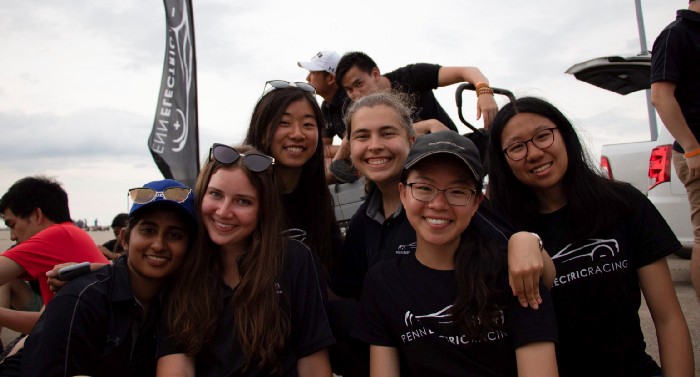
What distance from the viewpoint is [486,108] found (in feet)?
10.0

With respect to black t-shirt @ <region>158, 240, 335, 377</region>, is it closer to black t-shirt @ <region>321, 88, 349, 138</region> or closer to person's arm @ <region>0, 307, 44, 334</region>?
person's arm @ <region>0, 307, 44, 334</region>

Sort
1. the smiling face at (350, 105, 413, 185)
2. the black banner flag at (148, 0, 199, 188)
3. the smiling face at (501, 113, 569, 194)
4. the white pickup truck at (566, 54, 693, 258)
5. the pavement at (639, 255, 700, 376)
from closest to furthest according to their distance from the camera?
the smiling face at (501, 113, 569, 194) → the smiling face at (350, 105, 413, 185) → the pavement at (639, 255, 700, 376) → the white pickup truck at (566, 54, 693, 258) → the black banner flag at (148, 0, 199, 188)

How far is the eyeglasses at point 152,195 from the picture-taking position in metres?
2.43

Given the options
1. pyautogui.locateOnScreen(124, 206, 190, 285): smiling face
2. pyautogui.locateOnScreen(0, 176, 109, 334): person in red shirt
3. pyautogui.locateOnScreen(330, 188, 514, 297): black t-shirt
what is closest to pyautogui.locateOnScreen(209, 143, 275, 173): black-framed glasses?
pyautogui.locateOnScreen(124, 206, 190, 285): smiling face

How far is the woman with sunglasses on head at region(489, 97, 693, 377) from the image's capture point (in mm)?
2148

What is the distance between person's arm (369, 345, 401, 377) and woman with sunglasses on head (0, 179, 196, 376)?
1040 mm

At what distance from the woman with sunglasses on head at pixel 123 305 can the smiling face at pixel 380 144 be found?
93 centimetres

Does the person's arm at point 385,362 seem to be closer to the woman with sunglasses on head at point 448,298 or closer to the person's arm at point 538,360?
the woman with sunglasses on head at point 448,298

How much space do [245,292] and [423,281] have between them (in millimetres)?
809

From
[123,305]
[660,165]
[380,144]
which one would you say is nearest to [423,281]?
[380,144]

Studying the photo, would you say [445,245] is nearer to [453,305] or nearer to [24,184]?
[453,305]

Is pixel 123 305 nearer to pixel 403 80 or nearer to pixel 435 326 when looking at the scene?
pixel 435 326

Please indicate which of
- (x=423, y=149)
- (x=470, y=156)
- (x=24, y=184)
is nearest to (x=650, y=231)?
(x=470, y=156)

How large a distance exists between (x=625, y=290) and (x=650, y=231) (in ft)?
0.90
